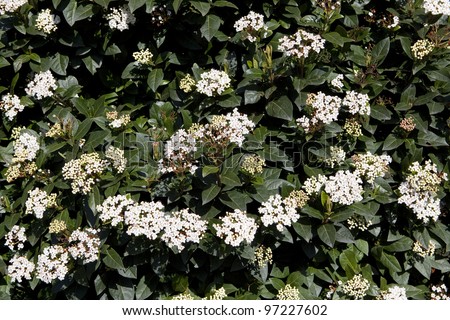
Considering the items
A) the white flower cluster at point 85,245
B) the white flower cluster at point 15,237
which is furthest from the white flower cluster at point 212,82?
the white flower cluster at point 15,237

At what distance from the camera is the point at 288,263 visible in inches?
172

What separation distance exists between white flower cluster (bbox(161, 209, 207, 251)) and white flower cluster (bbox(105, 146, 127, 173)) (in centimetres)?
57

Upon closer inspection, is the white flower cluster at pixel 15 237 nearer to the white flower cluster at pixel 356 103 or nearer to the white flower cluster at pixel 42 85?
the white flower cluster at pixel 42 85

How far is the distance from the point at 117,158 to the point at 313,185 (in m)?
1.55

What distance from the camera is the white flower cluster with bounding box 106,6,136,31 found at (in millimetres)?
4058

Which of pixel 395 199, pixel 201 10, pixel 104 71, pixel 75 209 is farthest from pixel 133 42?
pixel 395 199

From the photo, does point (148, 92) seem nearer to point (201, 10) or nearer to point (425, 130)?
point (201, 10)

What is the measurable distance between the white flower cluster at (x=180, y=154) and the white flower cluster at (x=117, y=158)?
29cm

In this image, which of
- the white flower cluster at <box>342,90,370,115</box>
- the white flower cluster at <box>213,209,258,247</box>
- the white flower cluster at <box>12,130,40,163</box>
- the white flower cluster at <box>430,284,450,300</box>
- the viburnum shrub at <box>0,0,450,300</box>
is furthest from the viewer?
the white flower cluster at <box>430,284,450,300</box>

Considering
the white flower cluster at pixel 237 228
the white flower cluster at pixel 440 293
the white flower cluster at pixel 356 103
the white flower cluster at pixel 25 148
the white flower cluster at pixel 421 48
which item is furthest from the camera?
the white flower cluster at pixel 440 293

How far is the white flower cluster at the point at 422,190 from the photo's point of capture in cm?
396

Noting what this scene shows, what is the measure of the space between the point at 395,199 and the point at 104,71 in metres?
2.81

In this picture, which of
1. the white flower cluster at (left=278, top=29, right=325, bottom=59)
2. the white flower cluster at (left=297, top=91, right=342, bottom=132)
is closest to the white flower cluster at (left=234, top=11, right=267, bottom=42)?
the white flower cluster at (left=278, top=29, right=325, bottom=59)

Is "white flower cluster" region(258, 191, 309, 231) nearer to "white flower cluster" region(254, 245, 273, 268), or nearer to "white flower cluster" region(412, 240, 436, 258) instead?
"white flower cluster" region(254, 245, 273, 268)
